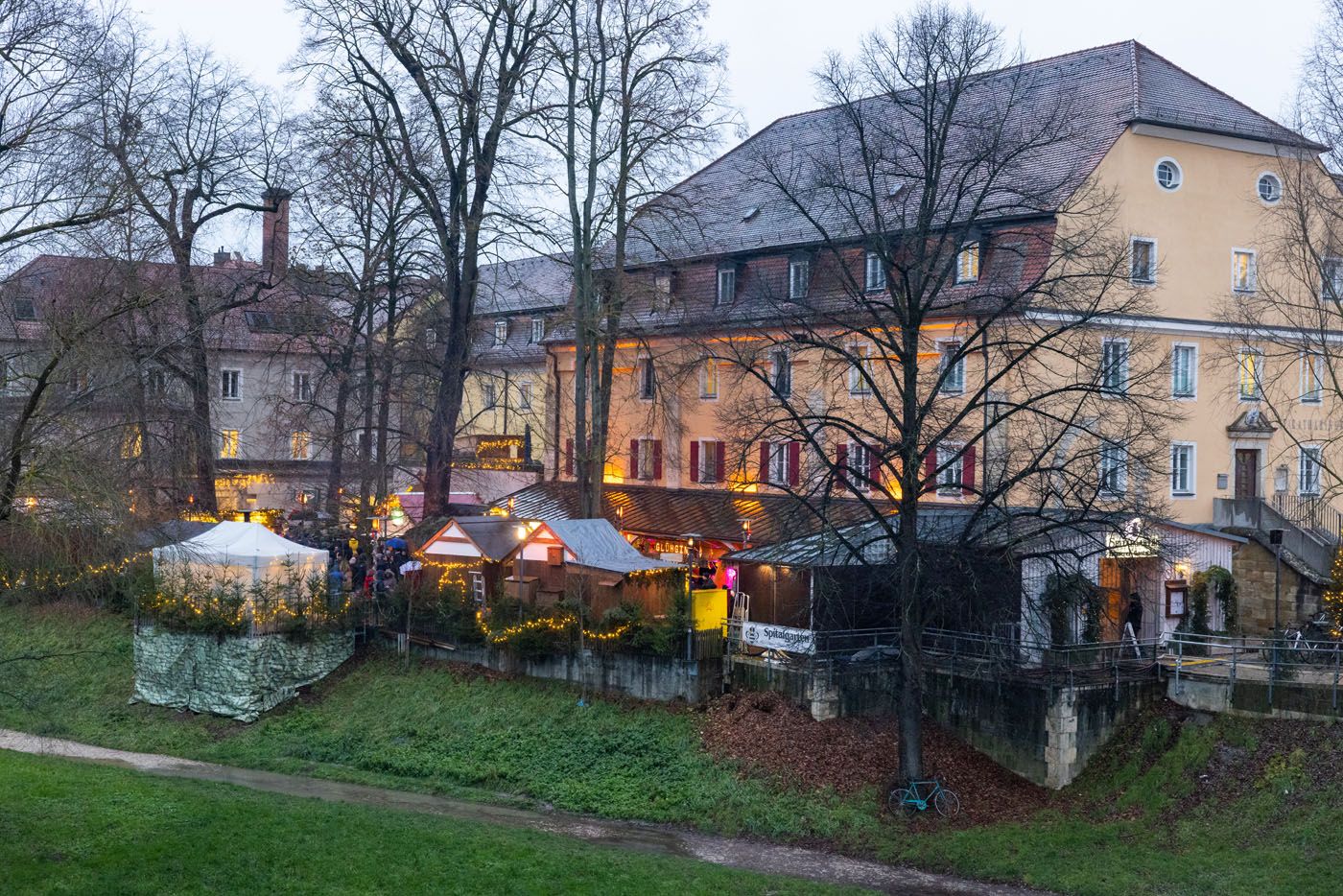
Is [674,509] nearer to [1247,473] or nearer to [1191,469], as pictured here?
[1191,469]

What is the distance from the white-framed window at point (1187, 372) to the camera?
114ft

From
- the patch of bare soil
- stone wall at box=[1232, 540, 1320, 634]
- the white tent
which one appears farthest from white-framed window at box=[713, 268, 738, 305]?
the patch of bare soil

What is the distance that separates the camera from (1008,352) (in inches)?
906

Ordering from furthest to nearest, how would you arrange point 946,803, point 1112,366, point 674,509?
point 674,509
point 946,803
point 1112,366

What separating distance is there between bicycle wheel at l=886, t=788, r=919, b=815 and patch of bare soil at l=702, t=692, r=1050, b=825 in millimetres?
356

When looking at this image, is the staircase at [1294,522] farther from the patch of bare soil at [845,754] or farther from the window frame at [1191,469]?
the patch of bare soil at [845,754]

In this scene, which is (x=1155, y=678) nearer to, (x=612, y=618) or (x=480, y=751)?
(x=612, y=618)

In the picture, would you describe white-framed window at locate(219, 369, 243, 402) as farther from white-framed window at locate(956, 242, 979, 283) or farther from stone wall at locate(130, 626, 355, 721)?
white-framed window at locate(956, 242, 979, 283)

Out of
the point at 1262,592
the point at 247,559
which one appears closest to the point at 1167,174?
the point at 1262,592

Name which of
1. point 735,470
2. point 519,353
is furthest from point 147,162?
point 519,353

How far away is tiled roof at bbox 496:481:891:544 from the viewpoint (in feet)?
112

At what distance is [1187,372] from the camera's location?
3491 centimetres

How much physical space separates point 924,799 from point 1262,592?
1483 centimetres

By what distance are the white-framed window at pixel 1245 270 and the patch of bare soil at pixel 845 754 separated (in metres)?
16.8
